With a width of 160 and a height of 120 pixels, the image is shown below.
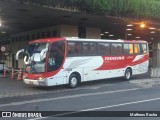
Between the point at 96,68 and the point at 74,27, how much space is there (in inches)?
402

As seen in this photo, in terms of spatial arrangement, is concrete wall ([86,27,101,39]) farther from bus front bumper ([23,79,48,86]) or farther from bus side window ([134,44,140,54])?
bus front bumper ([23,79,48,86])

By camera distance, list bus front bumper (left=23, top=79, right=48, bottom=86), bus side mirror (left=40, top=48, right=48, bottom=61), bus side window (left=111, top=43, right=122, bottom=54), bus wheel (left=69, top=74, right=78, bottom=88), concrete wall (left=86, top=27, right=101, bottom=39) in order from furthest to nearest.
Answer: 1. concrete wall (left=86, top=27, right=101, bottom=39)
2. bus side window (left=111, top=43, right=122, bottom=54)
3. bus wheel (left=69, top=74, right=78, bottom=88)
4. bus side mirror (left=40, top=48, right=48, bottom=61)
5. bus front bumper (left=23, top=79, right=48, bottom=86)

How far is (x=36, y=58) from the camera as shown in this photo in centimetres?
2194

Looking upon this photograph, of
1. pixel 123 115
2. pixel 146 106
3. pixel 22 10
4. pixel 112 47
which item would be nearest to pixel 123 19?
pixel 112 47

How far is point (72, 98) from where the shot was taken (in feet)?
58.9

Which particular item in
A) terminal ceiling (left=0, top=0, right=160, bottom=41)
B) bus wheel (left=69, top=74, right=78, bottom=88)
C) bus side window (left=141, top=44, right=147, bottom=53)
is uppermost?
terminal ceiling (left=0, top=0, right=160, bottom=41)

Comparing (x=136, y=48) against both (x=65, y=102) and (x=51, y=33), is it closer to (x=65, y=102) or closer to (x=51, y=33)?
(x=51, y=33)

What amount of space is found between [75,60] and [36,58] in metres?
2.59

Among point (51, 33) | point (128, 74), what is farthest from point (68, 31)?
point (128, 74)

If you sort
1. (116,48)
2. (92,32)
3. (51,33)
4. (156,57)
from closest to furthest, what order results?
(116,48) → (51,33) → (92,32) → (156,57)

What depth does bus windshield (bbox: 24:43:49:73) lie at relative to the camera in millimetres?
21547

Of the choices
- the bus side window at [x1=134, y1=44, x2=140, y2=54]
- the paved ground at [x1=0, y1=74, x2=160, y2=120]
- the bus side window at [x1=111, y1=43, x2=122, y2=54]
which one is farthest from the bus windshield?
the bus side window at [x1=134, y1=44, x2=140, y2=54]

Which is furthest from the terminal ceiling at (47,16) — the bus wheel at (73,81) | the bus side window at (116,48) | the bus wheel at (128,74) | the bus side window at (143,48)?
the bus wheel at (73,81)

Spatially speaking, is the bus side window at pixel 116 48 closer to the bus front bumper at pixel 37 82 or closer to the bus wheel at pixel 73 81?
the bus wheel at pixel 73 81
